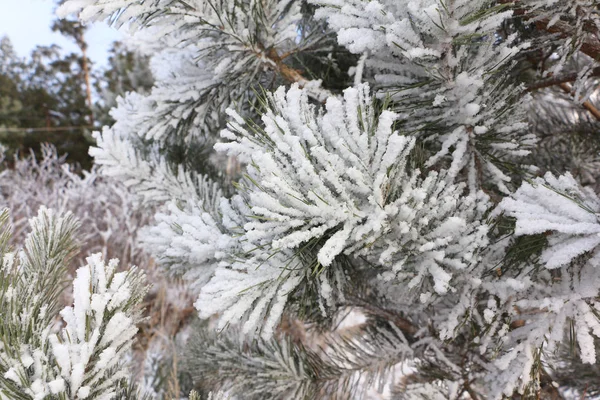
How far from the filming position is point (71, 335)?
346 mm

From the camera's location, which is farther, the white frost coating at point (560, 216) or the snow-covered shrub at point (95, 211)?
the snow-covered shrub at point (95, 211)

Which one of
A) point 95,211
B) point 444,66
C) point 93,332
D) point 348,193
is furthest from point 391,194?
point 95,211

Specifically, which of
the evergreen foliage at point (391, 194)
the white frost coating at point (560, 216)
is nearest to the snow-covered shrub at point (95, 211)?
the evergreen foliage at point (391, 194)

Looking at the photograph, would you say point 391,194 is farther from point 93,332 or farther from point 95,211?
point 95,211

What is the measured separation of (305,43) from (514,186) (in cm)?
43

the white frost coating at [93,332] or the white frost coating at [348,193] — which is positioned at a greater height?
the white frost coating at [348,193]

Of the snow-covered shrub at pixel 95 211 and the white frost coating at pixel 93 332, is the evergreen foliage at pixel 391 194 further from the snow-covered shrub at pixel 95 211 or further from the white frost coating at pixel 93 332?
the snow-covered shrub at pixel 95 211

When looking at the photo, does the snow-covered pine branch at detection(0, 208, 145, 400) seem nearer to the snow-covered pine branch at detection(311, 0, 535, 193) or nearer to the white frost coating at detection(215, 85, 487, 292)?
the white frost coating at detection(215, 85, 487, 292)

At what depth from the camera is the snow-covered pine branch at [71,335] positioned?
1.08ft

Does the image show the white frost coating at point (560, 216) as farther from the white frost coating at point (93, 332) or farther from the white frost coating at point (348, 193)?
the white frost coating at point (93, 332)

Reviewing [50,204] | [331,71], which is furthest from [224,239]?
[50,204]

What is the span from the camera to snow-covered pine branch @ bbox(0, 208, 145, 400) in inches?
13.0

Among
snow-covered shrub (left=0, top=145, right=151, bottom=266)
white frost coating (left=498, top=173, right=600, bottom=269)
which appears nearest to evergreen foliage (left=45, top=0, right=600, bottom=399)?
white frost coating (left=498, top=173, right=600, bottom=269)

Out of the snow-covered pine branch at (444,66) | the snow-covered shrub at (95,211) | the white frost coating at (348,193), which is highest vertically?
the snow-covered shrub at (95,211)
